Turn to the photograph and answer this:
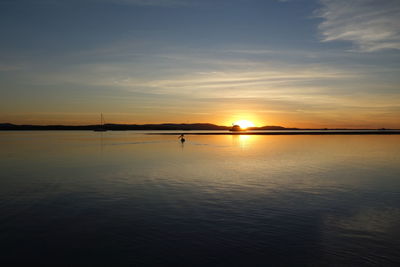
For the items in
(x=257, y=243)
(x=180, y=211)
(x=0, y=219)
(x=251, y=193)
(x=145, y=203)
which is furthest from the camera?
(x=251, y=193)

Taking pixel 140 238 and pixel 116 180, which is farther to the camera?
pixel 116 180

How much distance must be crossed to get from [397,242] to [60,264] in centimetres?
1214

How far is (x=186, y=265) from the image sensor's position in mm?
10016

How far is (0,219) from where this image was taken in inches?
578

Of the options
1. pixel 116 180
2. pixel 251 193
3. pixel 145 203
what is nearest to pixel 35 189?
pixel 116 180

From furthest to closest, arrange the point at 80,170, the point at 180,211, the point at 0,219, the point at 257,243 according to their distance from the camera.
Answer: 1. the point at 80,170
2. the point at 180,211
3. the point at 0,219
4. the point at 257,243

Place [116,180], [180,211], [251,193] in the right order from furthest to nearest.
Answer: [116,180] < [251,193] < [180,211]

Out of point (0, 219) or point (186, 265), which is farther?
point (0, 219)

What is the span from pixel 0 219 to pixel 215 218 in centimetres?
1012

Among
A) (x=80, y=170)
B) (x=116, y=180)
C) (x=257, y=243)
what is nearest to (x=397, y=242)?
(x=257, y=243)

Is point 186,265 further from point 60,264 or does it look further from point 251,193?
point 251,193

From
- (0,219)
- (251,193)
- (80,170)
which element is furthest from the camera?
(80,170)

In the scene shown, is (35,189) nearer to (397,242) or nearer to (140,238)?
(140,238)

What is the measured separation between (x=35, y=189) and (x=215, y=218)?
13968mm
